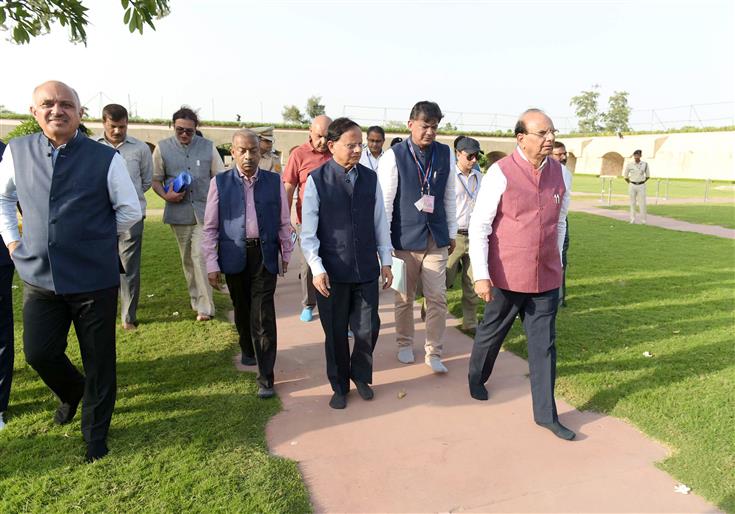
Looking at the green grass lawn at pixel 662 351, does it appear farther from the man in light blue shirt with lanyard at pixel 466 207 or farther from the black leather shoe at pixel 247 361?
the black leather shoe at pixel 247 361

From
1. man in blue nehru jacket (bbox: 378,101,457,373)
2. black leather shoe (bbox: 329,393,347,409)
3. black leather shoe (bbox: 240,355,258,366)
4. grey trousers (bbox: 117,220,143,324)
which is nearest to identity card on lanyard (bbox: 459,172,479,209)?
man in blue nehru jacket (bbox: 378,101,457,373)

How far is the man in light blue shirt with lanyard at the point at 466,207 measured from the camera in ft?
16.4

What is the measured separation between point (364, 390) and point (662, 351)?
272 cm

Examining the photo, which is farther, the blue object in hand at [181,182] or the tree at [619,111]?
the tree at [619,111]

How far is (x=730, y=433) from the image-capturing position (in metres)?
3.21

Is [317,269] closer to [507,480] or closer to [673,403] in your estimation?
[507,480]

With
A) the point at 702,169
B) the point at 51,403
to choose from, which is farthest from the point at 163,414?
the point at 702,169

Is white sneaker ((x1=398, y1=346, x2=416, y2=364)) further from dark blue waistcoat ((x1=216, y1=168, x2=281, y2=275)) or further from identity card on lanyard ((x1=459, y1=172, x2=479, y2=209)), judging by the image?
identity card on lanyard ((x1=459, y1=172, x2=479, y2=209))

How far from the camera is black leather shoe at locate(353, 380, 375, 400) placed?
12.3 feet

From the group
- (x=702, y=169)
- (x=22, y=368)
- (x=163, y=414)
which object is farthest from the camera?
(x=702, y=169)

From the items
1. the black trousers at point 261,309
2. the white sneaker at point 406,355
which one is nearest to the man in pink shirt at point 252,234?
the black trousers at point 261,309

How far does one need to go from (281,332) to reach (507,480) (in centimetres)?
299

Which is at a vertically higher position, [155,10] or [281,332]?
[155,10]

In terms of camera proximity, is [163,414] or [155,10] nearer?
[163,414]
